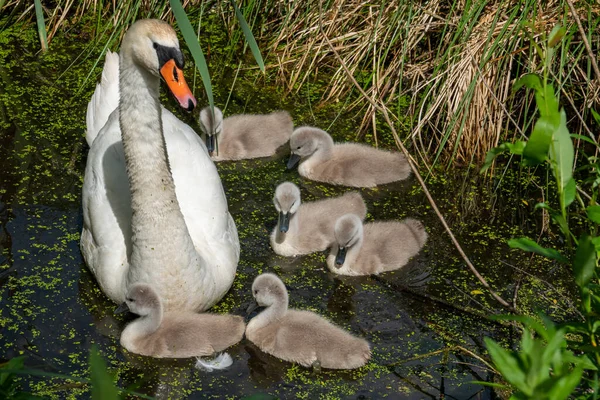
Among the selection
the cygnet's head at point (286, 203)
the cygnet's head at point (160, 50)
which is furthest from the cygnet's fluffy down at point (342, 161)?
the cygnet's head at point (160, 50)

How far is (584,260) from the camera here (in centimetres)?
307

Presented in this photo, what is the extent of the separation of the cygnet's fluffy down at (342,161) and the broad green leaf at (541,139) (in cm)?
349

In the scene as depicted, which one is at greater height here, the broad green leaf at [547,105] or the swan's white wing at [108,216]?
the broad green leaf at [547,105]

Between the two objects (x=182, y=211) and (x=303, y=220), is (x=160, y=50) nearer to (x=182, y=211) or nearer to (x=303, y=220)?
(x=182, y=211)

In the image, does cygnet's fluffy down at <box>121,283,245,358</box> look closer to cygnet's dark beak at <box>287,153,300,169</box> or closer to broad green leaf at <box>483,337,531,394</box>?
cygnet's dark beak at <box>287,153,300,169</box>

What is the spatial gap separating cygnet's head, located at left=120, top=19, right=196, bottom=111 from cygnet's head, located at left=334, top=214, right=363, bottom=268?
1569 mm

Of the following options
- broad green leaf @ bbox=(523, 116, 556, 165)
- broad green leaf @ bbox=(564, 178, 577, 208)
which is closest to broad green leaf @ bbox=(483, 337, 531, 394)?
A: broad green leaf @ bbox=(523, 116, 556, 165)

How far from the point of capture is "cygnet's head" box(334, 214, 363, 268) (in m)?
5.53

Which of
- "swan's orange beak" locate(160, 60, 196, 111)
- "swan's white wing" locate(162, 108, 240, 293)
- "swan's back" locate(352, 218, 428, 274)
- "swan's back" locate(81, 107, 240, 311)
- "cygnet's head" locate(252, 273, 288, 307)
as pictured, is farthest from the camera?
"swan's back" locate(352, 218, 428, 274)

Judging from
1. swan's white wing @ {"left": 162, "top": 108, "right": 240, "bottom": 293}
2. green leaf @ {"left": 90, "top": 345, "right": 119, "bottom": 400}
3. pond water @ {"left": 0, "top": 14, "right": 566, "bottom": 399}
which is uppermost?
green leaf @ {"left": 90, "top": 345, "right": 119, "bottom": 400}

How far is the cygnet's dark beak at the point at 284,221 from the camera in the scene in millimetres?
5695

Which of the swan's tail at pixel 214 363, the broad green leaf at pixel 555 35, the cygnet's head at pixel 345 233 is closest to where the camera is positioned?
the broad green leaf at pixel 555 35

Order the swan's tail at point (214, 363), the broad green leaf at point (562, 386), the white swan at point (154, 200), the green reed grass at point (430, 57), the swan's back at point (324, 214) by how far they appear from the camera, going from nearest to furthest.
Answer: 1. the broad green leaf at point (562, 386)
2. the white swan at point (154, 200)
3. the swan's tail at point (214, 363)
4. the swan's back at point (324, 214)
5. the green reed grass at point (430, 57)

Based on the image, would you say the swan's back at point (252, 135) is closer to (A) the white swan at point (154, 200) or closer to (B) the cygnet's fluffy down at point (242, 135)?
(B) the cygnet's fluffy down at point (242, 135)
